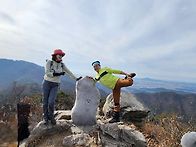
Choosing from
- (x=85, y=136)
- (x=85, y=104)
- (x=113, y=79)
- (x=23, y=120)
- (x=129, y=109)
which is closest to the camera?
(x=85, y=136)

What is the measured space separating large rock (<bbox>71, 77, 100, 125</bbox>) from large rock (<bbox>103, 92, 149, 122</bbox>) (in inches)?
74.1

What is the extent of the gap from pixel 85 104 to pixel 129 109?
2.71 meters

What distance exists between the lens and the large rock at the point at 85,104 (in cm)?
1065

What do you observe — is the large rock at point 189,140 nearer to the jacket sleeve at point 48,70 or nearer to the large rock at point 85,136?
the large rock at point 85,136

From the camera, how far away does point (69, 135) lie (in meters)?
10.0

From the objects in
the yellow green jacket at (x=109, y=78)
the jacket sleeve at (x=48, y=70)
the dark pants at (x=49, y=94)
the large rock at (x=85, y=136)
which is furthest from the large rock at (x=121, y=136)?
the jacket sleeve at (x=48, y=70)

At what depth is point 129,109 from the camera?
1288 cm

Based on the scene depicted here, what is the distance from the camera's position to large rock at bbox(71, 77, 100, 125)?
10648 mm

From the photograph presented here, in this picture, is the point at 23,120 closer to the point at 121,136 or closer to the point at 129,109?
the point at 121,136

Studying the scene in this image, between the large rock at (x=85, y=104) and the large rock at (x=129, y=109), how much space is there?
1.88 m

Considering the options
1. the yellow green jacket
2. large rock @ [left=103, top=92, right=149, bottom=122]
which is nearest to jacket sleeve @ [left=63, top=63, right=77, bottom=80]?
the yellow green jacket

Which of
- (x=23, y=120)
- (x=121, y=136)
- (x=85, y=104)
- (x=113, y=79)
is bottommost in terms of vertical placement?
(x=121, y=136)

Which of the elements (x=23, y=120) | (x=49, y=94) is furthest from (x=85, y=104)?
(x=23, y=120)

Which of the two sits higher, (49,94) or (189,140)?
(49,94)
